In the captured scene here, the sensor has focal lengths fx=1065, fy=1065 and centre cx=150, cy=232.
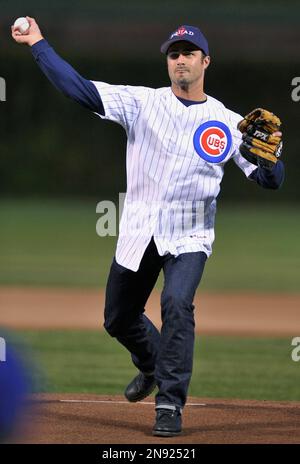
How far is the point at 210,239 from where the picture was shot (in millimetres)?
5789

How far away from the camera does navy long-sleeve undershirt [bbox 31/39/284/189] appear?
17.9 feet

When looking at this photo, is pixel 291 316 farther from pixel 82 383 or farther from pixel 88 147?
pixel 88 147

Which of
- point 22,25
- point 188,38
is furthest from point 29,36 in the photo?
point 188,38

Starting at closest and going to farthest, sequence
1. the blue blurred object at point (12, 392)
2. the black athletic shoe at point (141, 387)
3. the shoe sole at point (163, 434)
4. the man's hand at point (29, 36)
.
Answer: the blue blurred object at point (12, 392) → the shoe sole at point (163, 434) → the man's hand at point (29, 36) → the black athletic shoe at point (141, 387)

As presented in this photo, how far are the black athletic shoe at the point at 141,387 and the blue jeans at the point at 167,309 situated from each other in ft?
1.33

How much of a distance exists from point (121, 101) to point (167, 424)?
1.71 m

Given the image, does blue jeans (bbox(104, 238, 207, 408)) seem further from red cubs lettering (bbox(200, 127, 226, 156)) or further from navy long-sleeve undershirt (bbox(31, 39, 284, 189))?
navy long-sleeve undershirt (bbox(31, 39, 284, 189))

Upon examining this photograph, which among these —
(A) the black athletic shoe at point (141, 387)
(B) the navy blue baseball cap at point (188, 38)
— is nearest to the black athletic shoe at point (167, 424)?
(A) the black athletic shoe at point (141, 387)

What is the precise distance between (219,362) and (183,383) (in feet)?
15.3

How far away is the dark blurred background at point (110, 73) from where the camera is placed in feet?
107

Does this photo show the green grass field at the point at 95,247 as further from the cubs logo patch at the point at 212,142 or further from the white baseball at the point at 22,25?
the white baseball at the point at 22,25

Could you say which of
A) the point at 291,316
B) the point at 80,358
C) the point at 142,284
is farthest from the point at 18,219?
the point at 142,284

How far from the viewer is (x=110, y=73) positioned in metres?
32.9

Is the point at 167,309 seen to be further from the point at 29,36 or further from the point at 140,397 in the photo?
the point at 29,36
